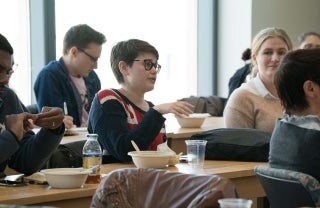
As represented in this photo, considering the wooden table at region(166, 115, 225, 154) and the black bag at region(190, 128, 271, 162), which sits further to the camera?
the wooden table at region(166, 115, 225, 154)

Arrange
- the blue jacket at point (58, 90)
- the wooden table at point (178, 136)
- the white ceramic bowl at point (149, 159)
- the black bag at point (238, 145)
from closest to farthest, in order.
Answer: the white ceramic bowl at point (149, 159), the black bag at point (238, 145), the wooden table at point (178, 136), the blue jacket at point (58, 90)

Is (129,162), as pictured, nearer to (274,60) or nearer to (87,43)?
(274,60)

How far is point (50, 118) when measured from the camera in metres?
2.62

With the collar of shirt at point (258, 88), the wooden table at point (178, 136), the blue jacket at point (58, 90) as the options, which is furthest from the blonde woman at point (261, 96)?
the blue jacket at point (58, 90)

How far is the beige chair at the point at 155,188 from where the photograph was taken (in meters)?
1.91

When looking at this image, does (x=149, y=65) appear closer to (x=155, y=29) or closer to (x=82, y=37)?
(x=82, y=37)

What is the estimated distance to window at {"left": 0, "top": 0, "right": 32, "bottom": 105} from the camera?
17.2 feet

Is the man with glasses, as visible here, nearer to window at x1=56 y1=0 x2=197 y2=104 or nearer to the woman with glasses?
window at x1=56 y1=0 x2=197 y2=104

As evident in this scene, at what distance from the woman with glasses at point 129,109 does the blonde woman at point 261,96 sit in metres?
0.61

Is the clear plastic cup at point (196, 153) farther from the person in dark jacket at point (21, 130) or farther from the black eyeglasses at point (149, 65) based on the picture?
the person in dark jacket at point (21, 130)

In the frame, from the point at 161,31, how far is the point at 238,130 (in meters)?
3.19

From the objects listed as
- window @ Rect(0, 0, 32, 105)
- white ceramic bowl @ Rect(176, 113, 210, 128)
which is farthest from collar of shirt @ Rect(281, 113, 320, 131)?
window @ Rect(0, 0, 32, 105)

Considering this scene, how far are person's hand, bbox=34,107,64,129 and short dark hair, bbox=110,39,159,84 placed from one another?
651 mm

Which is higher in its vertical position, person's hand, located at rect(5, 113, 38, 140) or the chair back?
person's hand, located at rect(5, 113, 38, 140)
